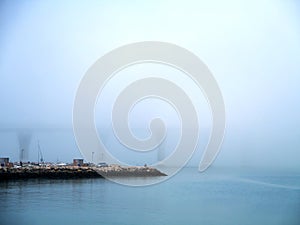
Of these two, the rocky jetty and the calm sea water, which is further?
the rocky jetty

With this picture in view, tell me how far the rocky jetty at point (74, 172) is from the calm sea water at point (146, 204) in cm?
23

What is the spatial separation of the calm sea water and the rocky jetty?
0.74 ft

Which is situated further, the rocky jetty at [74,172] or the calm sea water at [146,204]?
the rocky jetty at [74,172]

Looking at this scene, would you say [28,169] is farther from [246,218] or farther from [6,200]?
[246,218]

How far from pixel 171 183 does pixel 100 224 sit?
5676 mm

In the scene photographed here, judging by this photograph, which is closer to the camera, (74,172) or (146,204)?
(146,204)

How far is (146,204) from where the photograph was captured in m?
7.56

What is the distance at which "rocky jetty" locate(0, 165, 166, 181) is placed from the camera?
977 centimetres

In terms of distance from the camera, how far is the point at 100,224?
231 inches

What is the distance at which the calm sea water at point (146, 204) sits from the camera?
6.27m

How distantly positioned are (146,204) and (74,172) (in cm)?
354

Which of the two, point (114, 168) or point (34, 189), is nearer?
point (34, 189)

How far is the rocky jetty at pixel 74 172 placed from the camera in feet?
32.1

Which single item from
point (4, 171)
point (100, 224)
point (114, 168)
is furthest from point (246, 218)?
point (4, 171)
